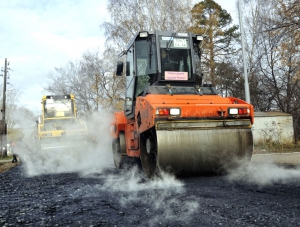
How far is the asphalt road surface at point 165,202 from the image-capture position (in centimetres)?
330

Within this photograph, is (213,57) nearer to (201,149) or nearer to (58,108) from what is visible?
(58,108)

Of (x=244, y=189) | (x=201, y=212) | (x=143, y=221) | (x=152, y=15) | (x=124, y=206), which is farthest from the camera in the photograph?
(x=152, y=15)

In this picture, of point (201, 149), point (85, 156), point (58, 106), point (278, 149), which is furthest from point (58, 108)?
point (201, 149)

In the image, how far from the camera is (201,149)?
527 centimetres

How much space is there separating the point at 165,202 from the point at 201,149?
1458 mm

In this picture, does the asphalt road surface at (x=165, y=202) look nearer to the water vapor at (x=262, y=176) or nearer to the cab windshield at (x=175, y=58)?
the water vapor at (x=262, y=176)

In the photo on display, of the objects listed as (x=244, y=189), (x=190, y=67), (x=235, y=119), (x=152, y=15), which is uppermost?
(x=152, y=15)

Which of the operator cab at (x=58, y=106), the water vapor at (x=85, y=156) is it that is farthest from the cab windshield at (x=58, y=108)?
the water vapor at (x=85, y=156)

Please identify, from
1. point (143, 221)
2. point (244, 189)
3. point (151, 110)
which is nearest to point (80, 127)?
point (151, 110)

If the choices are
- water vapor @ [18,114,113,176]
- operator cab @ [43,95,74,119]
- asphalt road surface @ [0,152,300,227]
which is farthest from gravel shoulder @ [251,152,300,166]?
operator cab @ [43,95,74,119]

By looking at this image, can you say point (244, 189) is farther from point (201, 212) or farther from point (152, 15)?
point (152, 15)

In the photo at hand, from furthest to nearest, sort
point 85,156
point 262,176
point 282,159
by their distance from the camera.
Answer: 1. point 85,156
2. point 282,159
3. point 262,176

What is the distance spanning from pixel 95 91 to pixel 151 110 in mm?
22316

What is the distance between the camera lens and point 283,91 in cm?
2334
